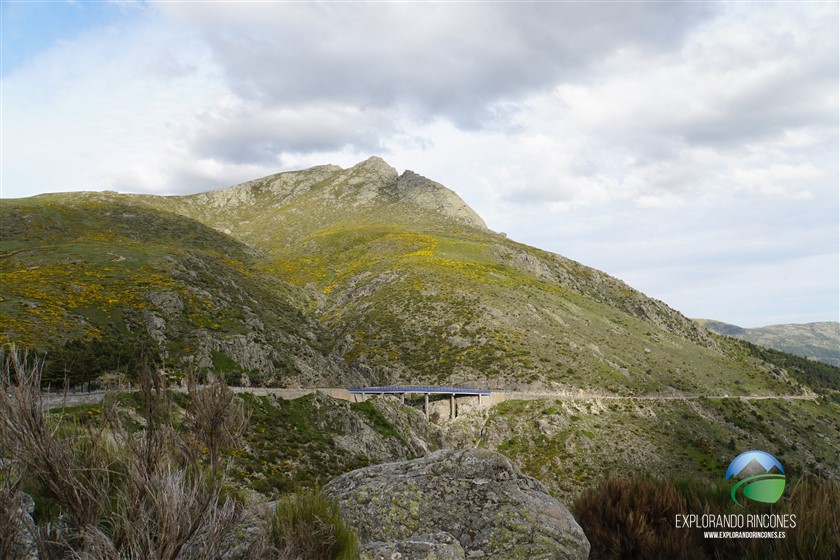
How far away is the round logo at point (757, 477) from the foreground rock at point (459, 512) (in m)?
3.94

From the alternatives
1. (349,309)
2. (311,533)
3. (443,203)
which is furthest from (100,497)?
(443,203)

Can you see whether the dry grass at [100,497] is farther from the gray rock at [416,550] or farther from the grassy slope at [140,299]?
the grassy slope at [140,299]

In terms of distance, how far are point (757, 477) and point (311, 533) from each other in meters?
9.02

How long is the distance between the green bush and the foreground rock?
651 mm

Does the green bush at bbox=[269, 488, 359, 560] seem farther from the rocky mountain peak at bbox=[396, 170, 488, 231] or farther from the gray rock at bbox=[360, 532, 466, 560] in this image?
the rocky mountain peak at bbox=[396, 170, 488, 231]

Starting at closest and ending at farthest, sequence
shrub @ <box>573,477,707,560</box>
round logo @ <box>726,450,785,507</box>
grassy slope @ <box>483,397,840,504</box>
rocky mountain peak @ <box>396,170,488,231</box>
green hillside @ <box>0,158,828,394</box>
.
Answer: shrub @ <box>573,477,707,560</box>, round logo @ <box>726,450,785,507</box>, green hillside @ <box>0,158,828,394</box>, grassy slope @ <box>483,397,840,504</box>, rocky mountain peak @ <box>396,170,488,231</box>

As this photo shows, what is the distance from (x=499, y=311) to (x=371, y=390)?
Result: 99.2 ft

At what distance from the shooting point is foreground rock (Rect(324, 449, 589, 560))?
778 centimetres

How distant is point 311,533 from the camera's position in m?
6.29

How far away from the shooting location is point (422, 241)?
12206 cm

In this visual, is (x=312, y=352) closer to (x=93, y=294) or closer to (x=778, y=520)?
(x=93, y=294)

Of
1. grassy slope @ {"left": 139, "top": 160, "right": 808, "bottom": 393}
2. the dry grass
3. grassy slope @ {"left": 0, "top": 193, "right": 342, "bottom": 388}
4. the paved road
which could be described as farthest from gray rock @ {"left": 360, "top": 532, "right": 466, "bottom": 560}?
grassy slope @ {"left": 139, "top": 160, "right": 808, "bottom": 393}

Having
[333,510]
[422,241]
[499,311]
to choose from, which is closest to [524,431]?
[499,311]

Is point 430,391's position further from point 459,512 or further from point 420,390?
point 459,512
